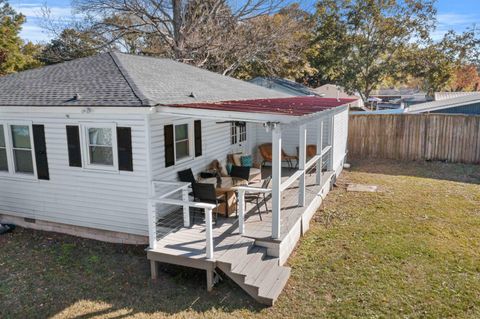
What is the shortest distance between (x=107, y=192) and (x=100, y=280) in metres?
1.86

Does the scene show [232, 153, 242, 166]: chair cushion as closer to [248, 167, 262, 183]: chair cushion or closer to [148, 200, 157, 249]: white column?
[248, 167, 262, 183]: chair cushion

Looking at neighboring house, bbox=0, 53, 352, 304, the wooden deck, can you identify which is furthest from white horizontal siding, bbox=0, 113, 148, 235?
the wooden deck

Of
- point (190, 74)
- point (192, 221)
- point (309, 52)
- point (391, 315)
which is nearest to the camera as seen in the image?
point (391, 315)

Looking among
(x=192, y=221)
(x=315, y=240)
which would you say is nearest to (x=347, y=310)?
(x=315, y=240)

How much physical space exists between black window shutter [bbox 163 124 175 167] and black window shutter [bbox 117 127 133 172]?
80 cm

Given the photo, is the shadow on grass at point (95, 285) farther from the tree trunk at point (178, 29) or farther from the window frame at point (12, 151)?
the tree trunk at point (178, 29)

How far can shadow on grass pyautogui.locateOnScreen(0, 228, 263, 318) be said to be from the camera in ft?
17.7

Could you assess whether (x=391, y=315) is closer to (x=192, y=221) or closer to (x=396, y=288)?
(x=396, y=288)

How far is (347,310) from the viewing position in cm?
523

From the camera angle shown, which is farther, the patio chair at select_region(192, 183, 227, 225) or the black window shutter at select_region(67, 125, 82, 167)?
the black window shutter at select_region(67, 125, 82, 167)

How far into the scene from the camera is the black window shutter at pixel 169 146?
7.54 metres

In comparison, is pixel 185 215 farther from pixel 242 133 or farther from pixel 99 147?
pixel 242 133

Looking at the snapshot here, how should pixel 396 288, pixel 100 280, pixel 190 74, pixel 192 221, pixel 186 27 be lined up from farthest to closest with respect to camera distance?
pixel 186 27
pixel 190 74
pixel 192 221
pixel 100 280
pixel 396 288

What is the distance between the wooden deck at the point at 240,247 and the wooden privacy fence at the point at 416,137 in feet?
33.8
